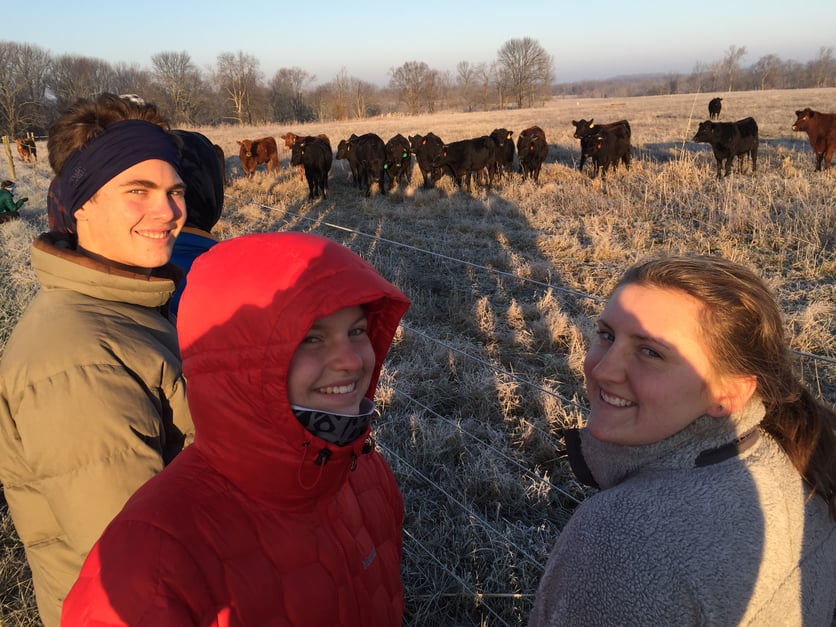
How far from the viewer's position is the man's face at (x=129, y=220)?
1.74 metres

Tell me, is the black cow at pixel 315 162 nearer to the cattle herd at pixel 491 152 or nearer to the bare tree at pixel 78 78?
the cattle herd at pixel 491 152

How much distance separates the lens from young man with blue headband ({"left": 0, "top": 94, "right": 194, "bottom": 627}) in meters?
1.33

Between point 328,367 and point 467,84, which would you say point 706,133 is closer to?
point 328,367

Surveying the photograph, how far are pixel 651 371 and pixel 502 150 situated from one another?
15270mm

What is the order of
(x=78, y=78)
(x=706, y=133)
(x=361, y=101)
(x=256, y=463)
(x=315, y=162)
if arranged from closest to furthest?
(x=256, y=463)
(x=706, y=133)
(x=315, y=162)
(x=78, y=78)
(x=361, y=101)

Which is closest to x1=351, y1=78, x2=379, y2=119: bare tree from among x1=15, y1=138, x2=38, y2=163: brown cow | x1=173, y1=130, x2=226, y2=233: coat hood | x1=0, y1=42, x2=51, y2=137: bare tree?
x1=0, y1=42, x2=51, y2=137: bare tree

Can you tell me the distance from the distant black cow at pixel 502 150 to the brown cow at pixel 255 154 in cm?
765

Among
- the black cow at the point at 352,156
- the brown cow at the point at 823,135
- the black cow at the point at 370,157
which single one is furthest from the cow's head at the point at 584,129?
the black cow at the point at 352,156

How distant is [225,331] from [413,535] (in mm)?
2204

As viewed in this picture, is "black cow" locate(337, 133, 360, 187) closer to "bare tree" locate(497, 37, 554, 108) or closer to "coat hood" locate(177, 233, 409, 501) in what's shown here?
"coat hood" locate(177, 233, 409, 501)

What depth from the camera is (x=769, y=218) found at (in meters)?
8.09

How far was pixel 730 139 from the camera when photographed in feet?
42.1

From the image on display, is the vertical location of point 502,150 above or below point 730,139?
above

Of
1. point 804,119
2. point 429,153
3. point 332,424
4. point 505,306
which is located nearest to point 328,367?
point 332,424
